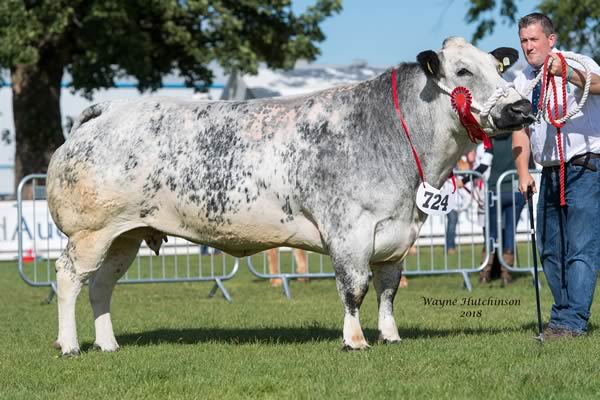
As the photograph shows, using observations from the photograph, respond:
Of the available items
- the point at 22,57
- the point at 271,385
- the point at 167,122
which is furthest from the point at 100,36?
the point at 271,385

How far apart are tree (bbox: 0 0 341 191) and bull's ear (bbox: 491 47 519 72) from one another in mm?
20077

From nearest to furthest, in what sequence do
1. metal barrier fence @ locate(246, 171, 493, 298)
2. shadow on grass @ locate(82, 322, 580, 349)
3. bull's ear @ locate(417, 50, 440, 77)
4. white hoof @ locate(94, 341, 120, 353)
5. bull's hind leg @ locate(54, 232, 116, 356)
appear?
bull's ear @ locate(417, 50, 440, 77) → bull's hind leg @ locate(54, 232, 116, 356) → white hoof @ locate(94, 341, 120, 353) → shadow on grass @ locate(82, 322, 580, 349) → metal barrier fence @ locate(246, 171, 493, 298)

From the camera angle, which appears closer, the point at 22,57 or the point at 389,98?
the point at 389,98

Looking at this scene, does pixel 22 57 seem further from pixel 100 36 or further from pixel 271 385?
pixel 271 385

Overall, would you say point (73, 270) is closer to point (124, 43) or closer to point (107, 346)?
point (107, 346)

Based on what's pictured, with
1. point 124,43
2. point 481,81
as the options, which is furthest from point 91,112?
point 124,43

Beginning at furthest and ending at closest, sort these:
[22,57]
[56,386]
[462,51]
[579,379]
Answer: [22,57] < [462,51] < [56,386] < [579,379]

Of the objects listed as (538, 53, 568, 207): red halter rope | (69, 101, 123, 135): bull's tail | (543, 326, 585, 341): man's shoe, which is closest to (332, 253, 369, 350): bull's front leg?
(543, 326, 585, 341): man's shoe

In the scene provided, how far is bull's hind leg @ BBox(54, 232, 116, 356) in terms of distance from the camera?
8.23 meters

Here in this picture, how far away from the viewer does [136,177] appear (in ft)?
26.5

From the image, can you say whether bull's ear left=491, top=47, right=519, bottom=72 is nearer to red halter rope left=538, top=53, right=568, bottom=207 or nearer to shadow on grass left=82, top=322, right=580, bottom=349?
red halter rope left=538, top=53, right=568, bottom=207

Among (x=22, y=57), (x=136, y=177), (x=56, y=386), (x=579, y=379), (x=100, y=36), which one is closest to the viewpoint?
(x=579, y=379)

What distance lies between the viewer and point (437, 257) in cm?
1811

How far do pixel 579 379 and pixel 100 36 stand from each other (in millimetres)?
23292
